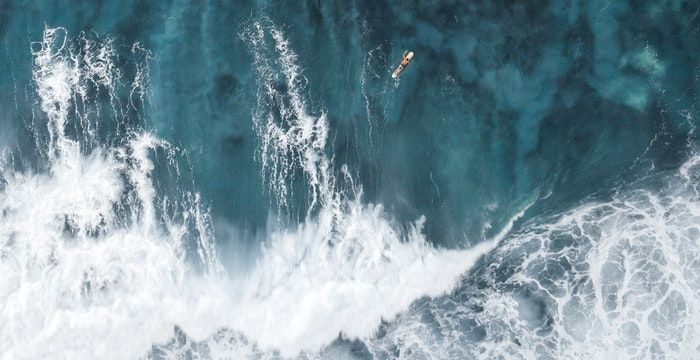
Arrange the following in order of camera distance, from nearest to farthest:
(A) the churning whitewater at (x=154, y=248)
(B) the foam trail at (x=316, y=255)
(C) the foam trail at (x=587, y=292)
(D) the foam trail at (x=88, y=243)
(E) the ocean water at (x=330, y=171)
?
(C) the foam trail at (x=587, y=292) → (E) the ocean water at (x=330, y=171) → (B) the foam trail at (x=316, y=255) → (A) the churning whitewater at (x=154, y=248) → (D) the foam trail at (x=88, y=243)

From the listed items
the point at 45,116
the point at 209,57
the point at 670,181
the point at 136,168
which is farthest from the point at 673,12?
the point at 45,116

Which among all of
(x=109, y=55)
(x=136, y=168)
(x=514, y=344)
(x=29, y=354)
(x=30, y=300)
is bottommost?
(x=514, y=344)

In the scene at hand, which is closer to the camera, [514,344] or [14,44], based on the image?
[514,344]

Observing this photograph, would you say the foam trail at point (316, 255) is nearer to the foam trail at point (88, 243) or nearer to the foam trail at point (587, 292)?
the foam trail at point (587, 292)

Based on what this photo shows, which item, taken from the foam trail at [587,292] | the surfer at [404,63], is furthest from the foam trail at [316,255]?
the surfer at [404,63]

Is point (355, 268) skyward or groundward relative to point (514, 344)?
skyward

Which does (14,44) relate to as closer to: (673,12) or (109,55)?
(109,55)

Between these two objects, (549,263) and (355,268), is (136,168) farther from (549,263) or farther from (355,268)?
(549,263)

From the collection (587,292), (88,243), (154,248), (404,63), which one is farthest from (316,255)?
(587,292)

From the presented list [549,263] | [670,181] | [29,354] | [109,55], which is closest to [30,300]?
[29,354]
